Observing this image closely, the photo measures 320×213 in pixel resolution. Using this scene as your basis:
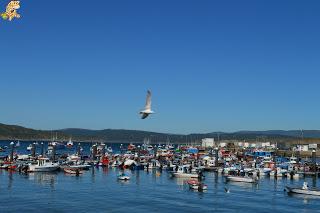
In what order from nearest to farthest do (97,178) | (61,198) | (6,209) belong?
(6,209) < (61,198) < (97,178)

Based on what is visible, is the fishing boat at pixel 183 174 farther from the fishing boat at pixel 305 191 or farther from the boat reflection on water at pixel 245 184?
the fishing boat at pixel 305 191

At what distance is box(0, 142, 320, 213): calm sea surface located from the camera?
5638cm

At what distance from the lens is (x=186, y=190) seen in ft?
245

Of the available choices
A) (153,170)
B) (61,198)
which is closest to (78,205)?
(61,198)

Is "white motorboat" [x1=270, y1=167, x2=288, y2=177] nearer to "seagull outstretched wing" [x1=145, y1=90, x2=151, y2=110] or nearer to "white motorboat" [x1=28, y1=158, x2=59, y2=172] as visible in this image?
"white motorboat" [x1=28, y1=158, x2=59, y2=172]

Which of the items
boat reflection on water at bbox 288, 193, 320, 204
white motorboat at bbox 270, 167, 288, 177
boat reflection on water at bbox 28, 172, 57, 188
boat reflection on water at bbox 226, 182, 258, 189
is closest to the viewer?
boat reflection on water at bbox 288, 193, 320, 204

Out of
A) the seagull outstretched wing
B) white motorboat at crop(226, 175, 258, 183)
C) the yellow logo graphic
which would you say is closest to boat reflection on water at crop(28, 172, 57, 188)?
white motorboat at crop(226, 175, 258, 183)

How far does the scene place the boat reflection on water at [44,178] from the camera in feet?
265

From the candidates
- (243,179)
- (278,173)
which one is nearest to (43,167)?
(243,179)

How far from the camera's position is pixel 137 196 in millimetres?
66625

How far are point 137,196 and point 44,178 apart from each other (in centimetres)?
2755

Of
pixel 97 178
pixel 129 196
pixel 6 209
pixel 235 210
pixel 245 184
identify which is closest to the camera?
pixel 6 209

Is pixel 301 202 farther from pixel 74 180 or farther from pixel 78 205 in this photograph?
pixel 74 180

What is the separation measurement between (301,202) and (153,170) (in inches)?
2041
